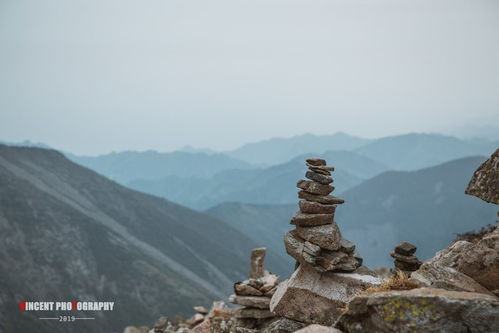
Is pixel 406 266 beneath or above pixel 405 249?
beneath

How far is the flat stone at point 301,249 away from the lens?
1959 centimetres

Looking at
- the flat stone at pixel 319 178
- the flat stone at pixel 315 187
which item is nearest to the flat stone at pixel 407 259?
the flat stone at pixel 315 187

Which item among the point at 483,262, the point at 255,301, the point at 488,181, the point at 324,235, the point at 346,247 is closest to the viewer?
the point at 483,262

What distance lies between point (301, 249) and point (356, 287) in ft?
9.78

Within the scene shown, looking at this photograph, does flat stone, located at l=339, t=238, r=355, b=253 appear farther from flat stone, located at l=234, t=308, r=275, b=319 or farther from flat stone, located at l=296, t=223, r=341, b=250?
flat stone, located at l=234, t=308, r=275, b=319

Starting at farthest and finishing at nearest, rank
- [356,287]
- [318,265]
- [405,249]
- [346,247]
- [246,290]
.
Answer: [246,290]
[405,249]
[346,247]
[318,265]
[356,287]

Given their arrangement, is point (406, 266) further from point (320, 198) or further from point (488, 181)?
point (488, 181)

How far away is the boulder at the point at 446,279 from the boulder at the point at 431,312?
1.82m

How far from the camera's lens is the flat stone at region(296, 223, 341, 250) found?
20.0 meters

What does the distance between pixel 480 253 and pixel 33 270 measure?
5791 inches

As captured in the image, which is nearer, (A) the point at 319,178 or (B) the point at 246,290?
(A) the point at 319,178

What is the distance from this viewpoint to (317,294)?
18781mm

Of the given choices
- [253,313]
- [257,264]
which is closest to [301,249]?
[253,313]

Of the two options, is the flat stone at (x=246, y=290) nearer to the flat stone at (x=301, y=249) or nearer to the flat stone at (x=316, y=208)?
the flat stone at (x=301, y=249)
